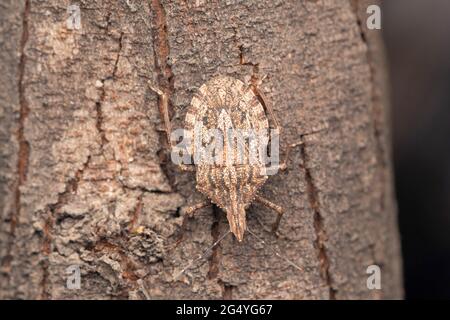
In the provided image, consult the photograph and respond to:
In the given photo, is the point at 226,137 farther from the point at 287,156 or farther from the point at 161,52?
the point at 161,52

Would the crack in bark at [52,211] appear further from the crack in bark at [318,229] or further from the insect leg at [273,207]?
the crack in bark at [318,229]

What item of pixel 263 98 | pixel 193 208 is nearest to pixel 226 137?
pixel 263 98

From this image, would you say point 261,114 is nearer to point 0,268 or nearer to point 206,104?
point 206,104

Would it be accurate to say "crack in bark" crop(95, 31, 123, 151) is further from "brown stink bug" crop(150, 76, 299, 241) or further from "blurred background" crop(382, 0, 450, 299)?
"blurred background" crop(382, 0, 450, 299)

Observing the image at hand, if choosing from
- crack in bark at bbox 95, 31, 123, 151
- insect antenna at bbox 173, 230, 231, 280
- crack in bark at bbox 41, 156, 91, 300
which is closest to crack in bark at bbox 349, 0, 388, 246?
insect antenna at bbox 173, 230, 231, 280

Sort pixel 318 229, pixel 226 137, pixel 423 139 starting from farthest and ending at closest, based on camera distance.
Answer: pixel 423 139 < pixel 318 229 < pixel 226 137

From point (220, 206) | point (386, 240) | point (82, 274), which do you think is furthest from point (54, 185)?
point (386, 240)

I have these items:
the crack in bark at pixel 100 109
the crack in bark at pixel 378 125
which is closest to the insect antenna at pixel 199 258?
the crack in bark at pixel 100 109
